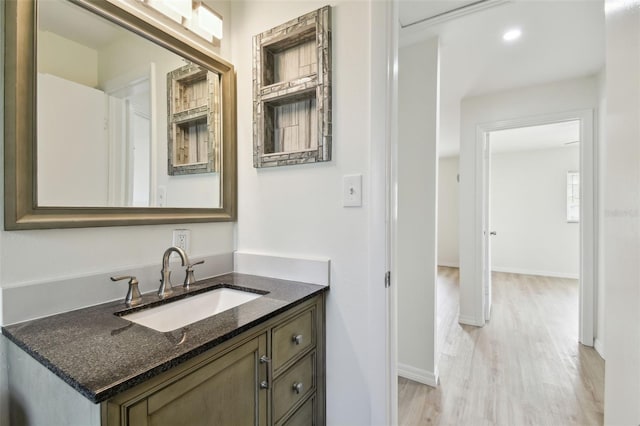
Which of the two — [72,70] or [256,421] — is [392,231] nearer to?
[256,421]

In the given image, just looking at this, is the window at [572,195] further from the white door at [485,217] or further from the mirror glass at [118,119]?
the mirror glass at [118,119]

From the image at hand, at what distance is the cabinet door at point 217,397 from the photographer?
61 cm

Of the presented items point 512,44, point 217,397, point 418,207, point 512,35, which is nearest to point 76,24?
point 217,397

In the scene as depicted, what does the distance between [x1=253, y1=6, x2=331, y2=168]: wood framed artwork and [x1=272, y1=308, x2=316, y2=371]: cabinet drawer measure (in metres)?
0.67

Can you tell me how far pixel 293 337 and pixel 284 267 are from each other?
0.36 metres

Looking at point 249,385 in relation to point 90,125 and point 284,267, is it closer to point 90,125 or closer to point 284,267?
point 284,267

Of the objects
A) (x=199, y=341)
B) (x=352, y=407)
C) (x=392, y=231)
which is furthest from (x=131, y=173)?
(x=352, y=407)

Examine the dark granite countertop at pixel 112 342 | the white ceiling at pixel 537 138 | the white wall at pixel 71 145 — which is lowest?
the dark granite countertop at pixel 112 342

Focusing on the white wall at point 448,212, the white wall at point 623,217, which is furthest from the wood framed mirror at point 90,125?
the white wall at point 448,212

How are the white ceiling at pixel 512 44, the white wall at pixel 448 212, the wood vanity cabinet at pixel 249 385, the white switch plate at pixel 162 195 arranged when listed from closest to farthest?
the wood vanity cabinet at pixel 249 385
the white switch plate at pixel 162 195
the white ceiling at pixel 512 44
the white wall at pixel 448 212

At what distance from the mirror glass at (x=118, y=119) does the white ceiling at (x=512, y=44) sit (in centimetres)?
144

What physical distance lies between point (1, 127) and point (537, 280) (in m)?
6.20

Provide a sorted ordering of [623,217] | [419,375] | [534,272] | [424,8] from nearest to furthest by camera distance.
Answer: [623,217] < [424,8] < [419,375] < [534,272]

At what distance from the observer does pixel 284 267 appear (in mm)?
1325
